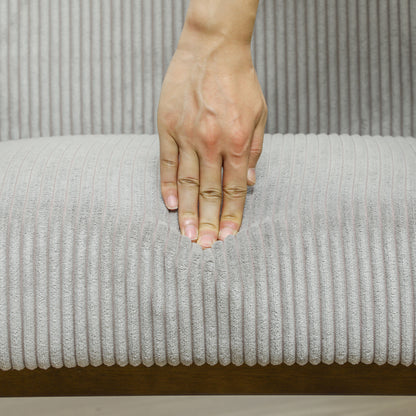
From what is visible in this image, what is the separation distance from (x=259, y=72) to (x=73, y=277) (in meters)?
0.37

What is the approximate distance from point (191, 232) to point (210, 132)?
0.32 feet

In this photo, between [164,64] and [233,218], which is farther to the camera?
[164,64]

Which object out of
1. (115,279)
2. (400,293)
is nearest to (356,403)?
(400,293)

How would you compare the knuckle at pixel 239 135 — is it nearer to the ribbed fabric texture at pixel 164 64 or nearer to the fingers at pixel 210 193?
the fingers at pixel 210 193

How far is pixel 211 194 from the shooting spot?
44cm

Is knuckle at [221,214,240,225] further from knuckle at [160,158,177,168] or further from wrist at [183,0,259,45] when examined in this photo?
wrist at [183,0,259,45]

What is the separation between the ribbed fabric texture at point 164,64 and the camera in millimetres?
609

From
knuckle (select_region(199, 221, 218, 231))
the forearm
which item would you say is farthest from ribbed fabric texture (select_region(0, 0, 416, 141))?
knuckle (select_region(199, 221, 218, 231))

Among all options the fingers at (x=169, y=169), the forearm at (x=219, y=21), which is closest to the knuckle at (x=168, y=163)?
the fingers at (x=169, y=169)

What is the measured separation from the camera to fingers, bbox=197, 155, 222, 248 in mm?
436

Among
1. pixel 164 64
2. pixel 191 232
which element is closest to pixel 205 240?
pixel 191 232

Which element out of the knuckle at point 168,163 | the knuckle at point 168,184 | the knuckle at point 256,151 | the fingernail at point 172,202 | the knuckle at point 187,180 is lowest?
the fingernail at point 172,202

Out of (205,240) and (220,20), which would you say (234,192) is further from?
(220,20)

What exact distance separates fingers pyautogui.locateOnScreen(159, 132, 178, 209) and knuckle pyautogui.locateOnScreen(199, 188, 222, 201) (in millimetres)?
27
